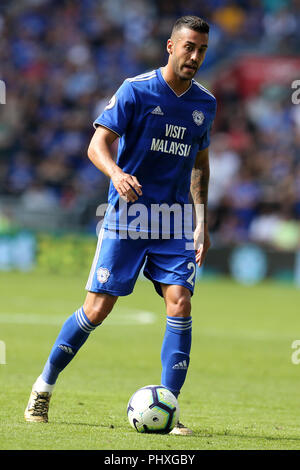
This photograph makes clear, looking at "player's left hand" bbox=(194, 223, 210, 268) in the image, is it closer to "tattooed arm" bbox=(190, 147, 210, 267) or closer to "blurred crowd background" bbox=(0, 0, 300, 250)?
"tattooed arm" bbox=(190, 147, 210, 267)

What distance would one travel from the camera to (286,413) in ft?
23.0

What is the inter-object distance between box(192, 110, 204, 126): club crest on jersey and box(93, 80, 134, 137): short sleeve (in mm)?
469

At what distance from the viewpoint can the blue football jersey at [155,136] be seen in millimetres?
5992

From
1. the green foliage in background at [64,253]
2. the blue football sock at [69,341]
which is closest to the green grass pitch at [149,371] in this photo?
the blue football sock at [69,341]

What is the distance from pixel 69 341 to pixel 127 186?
126 centimetres

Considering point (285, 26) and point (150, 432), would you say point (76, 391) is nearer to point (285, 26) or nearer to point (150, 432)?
point (150, 432)

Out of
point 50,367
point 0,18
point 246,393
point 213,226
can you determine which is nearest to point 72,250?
point 213,226

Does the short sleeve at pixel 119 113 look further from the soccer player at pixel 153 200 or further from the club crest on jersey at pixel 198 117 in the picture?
the club crest on jersey at pixel 198 117

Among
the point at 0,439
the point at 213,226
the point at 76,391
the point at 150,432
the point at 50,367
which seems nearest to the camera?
the point at 0,439

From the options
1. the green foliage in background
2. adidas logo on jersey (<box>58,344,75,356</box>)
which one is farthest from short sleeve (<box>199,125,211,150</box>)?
the green foliage in background

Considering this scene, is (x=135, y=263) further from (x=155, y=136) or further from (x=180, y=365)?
(x=155, y=136)

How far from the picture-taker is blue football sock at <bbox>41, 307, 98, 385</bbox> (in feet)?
19.7

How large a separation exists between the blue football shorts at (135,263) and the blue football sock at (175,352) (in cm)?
25

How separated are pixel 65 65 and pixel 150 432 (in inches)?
771
